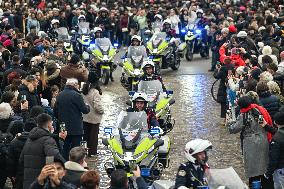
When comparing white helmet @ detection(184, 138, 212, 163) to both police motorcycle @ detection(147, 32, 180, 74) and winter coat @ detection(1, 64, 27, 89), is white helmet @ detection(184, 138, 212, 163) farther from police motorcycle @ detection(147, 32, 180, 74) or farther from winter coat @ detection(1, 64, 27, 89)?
police motorcycle @ detection(147, 32, 180, 74)

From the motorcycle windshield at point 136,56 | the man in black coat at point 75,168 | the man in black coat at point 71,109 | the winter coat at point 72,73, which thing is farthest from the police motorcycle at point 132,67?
the man in black coat at point 75,168

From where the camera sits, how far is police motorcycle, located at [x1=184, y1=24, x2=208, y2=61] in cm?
2936

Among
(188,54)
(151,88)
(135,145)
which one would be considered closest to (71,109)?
(135,145)

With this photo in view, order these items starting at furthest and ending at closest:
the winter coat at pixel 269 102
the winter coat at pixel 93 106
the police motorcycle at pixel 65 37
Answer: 1. the police motorcycle at pixel 65 37
2. the winter coat at pixel 93 106
3. the winter coat at pixel 269 102

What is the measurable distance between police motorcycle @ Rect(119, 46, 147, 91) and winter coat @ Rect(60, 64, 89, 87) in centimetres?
391

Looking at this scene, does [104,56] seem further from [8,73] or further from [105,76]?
[8,73]

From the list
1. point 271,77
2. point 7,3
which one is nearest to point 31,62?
point 271,77

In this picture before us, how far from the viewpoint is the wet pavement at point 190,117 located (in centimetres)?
1661

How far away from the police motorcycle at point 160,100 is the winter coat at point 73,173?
6.54 m

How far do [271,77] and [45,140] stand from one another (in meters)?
5.84

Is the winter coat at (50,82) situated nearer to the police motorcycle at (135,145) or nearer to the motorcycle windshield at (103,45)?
the police motorcycle at (135,145)

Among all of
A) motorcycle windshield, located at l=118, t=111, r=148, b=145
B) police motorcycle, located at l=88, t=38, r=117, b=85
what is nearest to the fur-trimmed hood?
motorcycle windshield, located at l=118, t=111, r=148, b=145

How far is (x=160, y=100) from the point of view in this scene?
1805cm

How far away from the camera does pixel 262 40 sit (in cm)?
2267
